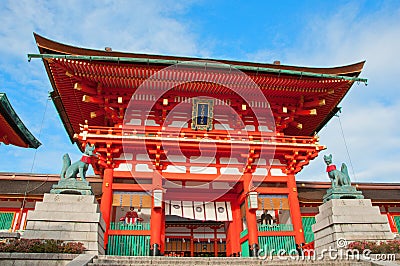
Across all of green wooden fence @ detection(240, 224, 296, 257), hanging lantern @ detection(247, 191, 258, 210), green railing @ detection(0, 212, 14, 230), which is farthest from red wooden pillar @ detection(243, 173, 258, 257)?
green railing @ detection(0, 212, 14, 230)

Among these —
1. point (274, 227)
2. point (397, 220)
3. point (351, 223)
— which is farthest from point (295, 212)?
point (397, 220)

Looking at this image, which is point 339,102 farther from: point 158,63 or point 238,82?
point 158,63

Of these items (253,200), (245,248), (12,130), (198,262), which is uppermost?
(12,130)

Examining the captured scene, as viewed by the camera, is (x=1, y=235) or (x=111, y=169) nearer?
(x=1, y=235)

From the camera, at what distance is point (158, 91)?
14992 millimetres

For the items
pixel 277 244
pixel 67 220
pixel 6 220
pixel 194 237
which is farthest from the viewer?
pixel 194 237

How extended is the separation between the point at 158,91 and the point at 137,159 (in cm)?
332

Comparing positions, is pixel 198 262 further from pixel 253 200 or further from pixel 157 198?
pixel 253 200

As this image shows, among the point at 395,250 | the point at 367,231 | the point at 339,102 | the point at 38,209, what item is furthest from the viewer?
the point at 339,102

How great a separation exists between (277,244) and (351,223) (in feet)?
11.7

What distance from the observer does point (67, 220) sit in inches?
402

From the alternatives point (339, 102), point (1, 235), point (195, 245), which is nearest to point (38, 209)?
point (1, 235)

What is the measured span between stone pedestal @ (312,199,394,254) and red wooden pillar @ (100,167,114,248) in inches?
326

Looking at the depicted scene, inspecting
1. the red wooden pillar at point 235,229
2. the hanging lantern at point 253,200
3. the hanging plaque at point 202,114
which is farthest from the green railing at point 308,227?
the hanging plaque at point 202,114
